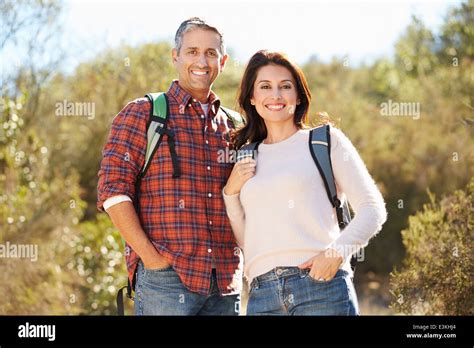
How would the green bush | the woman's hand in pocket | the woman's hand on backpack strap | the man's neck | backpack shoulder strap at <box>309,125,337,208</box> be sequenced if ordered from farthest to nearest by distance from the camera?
the green bush → the man's neck → the woman's hand on backpack strap → backpack shoulder strap at <box>309,125,337,208</box> → the woman's hand in pocket

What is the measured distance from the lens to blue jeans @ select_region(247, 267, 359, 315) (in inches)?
171

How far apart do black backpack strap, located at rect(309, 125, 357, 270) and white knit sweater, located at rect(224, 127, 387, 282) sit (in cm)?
3

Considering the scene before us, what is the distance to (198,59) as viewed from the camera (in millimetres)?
5000

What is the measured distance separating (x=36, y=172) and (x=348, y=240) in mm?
8771

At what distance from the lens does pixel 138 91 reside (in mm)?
15039

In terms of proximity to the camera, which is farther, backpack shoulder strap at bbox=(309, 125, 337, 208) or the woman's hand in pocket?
backpack shoulder strap at bbox=(309, 125, 337, 208)

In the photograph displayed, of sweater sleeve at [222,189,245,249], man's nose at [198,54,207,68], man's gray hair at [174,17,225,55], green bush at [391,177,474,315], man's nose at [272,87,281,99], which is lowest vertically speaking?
green bush at [391,177,474,315]

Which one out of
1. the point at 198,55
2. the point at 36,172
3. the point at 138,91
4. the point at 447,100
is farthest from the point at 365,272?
the point at 198,55

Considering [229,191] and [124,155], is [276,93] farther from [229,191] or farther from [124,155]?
[124,155]

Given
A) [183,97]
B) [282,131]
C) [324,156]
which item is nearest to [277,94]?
[282,131]

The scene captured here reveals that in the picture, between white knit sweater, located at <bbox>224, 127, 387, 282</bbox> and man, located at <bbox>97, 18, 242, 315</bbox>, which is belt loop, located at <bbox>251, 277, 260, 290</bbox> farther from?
man, located at <bbox>97, 18, 242, 315</bbox>

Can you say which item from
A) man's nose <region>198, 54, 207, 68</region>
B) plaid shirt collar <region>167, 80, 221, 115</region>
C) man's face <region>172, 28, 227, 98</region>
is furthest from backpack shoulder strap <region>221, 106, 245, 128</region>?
man's nose <region>198, 54, 207, 68</region>

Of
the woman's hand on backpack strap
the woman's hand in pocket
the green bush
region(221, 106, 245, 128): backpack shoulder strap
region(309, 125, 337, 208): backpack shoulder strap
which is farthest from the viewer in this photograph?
the green bush
